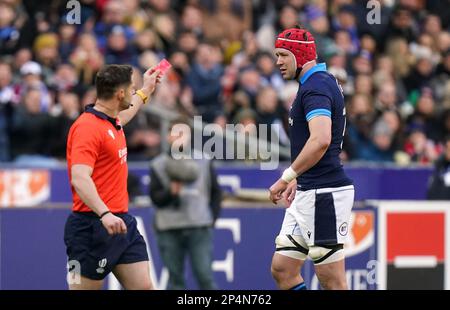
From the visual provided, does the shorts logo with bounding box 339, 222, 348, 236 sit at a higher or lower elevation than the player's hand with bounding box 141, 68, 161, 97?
lower

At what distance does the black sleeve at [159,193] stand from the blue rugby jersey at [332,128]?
13.4 ft

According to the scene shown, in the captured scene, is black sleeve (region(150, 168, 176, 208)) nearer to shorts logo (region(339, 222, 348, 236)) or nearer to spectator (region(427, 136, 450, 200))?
spectator (region(427, 136, 450, 200))

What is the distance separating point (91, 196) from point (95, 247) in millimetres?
584

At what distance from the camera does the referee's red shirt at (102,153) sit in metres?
8.63

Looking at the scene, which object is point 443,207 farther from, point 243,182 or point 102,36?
point 102,36

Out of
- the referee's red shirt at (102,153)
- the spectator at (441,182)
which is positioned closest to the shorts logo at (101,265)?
the referee's red shirt at (102,153)

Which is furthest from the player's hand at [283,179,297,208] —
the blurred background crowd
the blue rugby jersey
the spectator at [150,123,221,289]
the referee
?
the blurred background crowd

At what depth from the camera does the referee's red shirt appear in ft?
28.3

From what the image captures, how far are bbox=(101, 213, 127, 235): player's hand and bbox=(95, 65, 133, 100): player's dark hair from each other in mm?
1035

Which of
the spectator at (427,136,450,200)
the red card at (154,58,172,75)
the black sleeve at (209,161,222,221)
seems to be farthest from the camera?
the spectator at (427,136,450,200)

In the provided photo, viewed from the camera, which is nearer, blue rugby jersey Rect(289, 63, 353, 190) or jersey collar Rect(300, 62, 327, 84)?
blue rugby jersey Rect(289, 63, 353, 190)

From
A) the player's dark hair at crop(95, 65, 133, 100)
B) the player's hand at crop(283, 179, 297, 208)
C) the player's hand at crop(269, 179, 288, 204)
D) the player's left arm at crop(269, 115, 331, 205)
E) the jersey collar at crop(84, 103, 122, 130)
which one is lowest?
the player's hand at crop(283, 179, 297, 208)

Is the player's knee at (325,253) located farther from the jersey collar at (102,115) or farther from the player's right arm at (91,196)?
the jersey collar at (102,115)

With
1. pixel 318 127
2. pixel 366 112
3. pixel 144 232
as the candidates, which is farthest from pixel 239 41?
pixel 318 127
